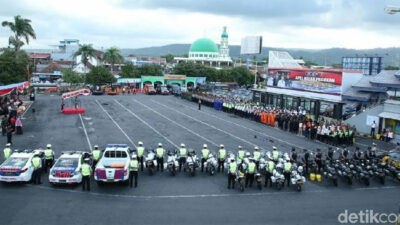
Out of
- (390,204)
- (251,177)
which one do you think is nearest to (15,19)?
(251,177)

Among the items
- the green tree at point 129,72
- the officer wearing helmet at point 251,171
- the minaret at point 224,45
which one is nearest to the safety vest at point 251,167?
the officer wearing helmet at point 251,171

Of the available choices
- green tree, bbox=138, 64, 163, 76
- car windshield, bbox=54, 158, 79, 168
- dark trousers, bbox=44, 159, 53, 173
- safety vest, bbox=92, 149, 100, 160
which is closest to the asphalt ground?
car windshield, bbox=54, 158, 79, 168

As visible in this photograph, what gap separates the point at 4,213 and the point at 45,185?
11.0ft

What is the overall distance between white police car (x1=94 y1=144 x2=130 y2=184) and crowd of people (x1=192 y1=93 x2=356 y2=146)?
52.5 ft

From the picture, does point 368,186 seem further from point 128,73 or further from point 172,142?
point 128,73

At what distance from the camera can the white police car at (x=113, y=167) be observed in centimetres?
1648

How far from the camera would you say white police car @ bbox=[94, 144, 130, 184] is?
1648 centimetres

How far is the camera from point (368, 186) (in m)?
18.4

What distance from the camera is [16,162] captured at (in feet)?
56.3

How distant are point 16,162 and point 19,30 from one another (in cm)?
4761

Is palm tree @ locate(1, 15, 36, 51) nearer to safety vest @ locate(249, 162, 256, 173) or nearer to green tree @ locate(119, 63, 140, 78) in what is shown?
green tree @ locate(119, 63, 140, 78)

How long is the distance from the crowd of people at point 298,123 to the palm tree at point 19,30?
31371 millimetres

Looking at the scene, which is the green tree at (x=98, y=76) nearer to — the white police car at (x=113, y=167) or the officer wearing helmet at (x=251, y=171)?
the white police car at (x=113, y=167)

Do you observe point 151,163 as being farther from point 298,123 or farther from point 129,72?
point 129,72
